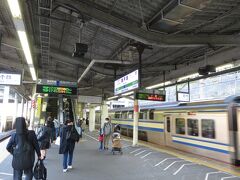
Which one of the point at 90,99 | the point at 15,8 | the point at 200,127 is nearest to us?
the point at 15,8

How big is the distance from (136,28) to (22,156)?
552 centimetres

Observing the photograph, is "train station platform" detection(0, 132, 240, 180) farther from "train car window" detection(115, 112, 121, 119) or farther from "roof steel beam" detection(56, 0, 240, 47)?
"train car window" detection(115, 112, 121, 119)

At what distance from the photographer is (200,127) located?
33.5 feet

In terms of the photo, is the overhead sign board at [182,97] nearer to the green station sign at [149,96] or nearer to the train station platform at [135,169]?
the green station sign at [149,96]

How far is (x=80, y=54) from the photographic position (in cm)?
878

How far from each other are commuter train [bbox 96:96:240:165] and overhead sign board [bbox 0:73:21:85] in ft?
23.6

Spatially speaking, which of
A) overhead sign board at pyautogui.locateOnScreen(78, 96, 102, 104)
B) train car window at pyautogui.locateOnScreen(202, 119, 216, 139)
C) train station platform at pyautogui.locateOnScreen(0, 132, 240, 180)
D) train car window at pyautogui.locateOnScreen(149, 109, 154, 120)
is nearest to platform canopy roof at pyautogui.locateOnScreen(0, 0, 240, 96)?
train car window at pyautogui.locateOnScreen(149, 109, 154, 120)

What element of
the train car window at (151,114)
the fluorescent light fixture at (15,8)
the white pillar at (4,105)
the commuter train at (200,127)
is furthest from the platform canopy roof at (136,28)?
the white pillar at (4,105)

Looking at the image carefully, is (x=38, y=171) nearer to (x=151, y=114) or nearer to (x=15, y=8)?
(x=15, y=8)

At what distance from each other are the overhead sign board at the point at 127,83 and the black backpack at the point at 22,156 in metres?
6.63

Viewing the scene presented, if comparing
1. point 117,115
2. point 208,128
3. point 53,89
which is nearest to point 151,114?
point 208,128

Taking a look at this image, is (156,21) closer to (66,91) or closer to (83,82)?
(66,91)

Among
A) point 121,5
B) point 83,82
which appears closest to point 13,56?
point 83,82

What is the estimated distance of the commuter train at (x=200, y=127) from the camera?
6.21 m
